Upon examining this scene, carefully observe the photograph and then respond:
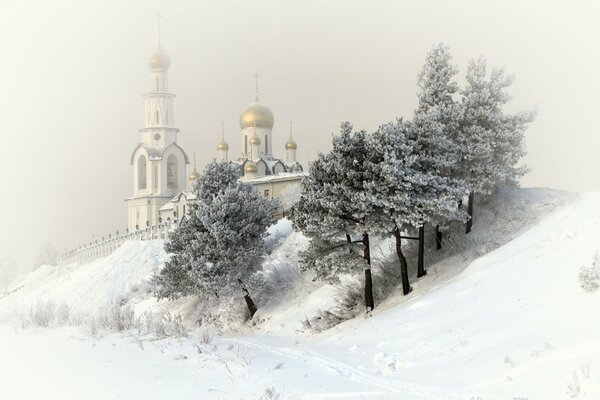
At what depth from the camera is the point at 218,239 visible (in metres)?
33.8

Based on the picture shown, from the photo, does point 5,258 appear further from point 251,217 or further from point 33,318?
point 33,318

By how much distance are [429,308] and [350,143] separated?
30.8 ft

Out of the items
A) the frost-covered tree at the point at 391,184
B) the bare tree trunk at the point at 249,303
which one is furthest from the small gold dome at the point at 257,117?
the frost-covered tree at the point at 391,184

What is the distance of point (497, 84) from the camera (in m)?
34.2

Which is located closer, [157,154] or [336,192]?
[336,192]

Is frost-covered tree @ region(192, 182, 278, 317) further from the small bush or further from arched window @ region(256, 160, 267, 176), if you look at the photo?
arched window @ region(256, 160, 267, 176)

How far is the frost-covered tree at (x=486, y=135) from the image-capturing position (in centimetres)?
3306

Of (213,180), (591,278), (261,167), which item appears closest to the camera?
(591,278)

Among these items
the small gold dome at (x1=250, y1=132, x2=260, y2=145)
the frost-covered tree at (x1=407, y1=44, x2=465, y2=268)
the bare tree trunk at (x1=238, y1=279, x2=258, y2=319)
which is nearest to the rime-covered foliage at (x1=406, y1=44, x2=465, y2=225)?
the frost-covered tree at (x1=407, y1=44, x2=465, y2=268)

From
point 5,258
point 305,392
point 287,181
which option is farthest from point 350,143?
point 5,258

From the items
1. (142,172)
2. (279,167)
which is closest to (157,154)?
(142,172)

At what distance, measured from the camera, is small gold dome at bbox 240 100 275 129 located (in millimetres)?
96875

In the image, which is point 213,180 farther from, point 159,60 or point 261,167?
A: point 159,60

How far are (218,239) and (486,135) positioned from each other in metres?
14.0
